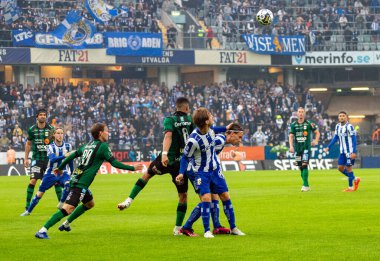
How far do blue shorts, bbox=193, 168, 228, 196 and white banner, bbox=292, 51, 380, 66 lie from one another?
54863 millimetres

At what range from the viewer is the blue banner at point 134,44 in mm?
61875

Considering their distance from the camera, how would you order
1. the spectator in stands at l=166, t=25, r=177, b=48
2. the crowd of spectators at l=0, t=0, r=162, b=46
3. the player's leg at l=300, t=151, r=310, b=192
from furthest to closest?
the spectator in stands at l=166, t=25, r=177, b=48 < the crowd of spectators at l=0, t=0, r=162, b=46 < the player's leg at l=300, t=151, r=310, b=192

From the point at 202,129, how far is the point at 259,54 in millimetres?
54145

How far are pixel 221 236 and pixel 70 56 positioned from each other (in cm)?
4813

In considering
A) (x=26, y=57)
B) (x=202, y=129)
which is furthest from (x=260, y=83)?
(x=202, y=129)

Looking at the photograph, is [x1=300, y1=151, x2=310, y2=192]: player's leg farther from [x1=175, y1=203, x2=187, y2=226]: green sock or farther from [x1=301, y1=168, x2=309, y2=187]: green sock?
[x1=175, y1=203, x2=187, y2=226]: green sock

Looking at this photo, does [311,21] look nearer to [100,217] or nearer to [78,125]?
[78,125]

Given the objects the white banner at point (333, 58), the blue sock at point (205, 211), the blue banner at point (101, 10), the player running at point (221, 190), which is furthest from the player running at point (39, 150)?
the white banner at point (333, 58)

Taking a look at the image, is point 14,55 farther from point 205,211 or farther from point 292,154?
point 205,211

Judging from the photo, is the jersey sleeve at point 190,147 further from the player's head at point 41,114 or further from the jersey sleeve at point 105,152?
the player's head at point 41,114

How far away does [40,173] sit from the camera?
2156cm

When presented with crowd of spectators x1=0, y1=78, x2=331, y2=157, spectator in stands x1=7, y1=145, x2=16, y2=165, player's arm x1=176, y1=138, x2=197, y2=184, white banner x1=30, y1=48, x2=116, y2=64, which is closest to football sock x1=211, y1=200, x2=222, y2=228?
player's arm x1=176, y1=138, x2=197, y2=184

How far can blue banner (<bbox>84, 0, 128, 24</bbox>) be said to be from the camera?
58.1 metres

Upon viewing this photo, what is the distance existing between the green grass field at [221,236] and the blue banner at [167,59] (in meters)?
38.2
